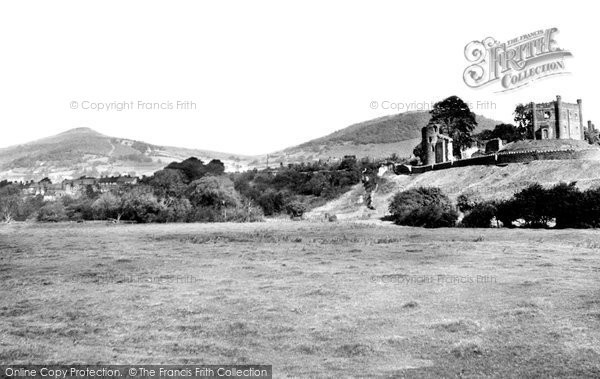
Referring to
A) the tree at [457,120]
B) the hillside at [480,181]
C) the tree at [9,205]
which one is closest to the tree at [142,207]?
the hillside at [480,181]

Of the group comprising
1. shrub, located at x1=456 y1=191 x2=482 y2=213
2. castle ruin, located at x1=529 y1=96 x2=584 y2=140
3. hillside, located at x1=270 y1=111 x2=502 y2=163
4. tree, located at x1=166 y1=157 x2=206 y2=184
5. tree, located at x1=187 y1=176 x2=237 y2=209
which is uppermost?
hillside, located at x1=270 y1=111 x2=502 y2=163

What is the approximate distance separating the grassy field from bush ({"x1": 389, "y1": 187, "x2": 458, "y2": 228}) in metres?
18.0

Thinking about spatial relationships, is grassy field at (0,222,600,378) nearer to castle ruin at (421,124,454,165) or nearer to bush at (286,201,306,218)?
bush at (286,201,306,218)

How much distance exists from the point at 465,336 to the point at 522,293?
15.8 feet

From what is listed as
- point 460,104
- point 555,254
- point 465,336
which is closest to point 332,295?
point 465,336

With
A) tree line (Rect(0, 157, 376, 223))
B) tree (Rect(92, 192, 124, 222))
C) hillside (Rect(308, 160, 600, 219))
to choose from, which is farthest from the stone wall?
tree (Rect(92, 192, 124, 222))

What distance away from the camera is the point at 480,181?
5325 centimetres

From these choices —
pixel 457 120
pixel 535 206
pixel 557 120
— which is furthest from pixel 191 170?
pixel 535 206

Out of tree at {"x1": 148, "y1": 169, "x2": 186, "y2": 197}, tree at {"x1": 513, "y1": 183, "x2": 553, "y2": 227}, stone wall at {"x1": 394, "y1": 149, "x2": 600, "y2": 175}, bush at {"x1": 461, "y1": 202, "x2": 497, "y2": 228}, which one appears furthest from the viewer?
tree at {"x1": 148, "y1": 169, "x2": 186, "y2": 197}

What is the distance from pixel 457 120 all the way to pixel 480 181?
87.4ft

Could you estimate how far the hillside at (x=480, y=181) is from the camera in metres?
47.1

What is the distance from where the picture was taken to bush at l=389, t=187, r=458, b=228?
42406 mm

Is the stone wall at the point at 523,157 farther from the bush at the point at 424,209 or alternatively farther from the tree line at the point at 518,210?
the bush at the point at 424,209

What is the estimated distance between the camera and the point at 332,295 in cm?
1451
